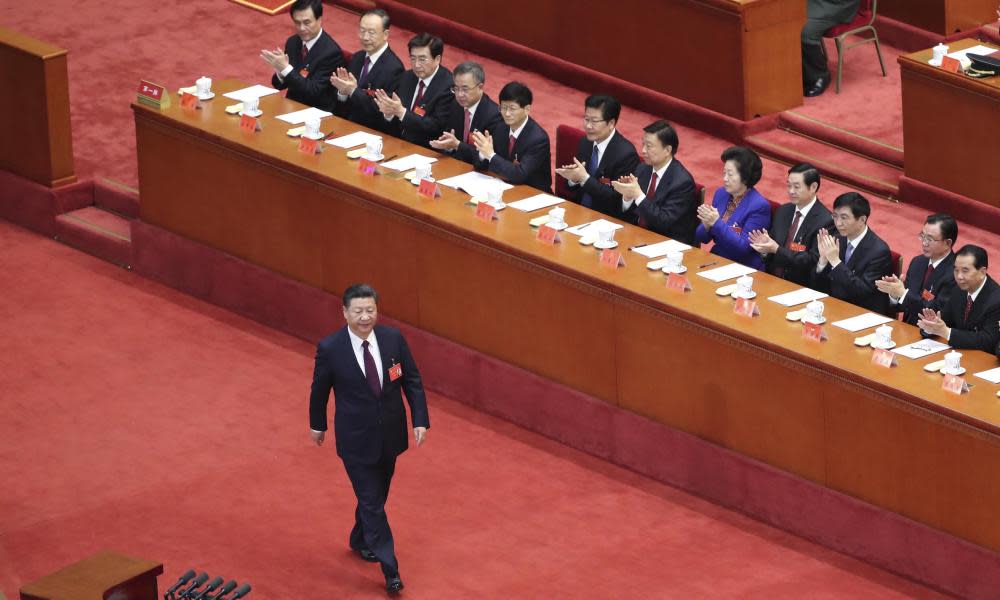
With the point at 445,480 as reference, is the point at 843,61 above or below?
above

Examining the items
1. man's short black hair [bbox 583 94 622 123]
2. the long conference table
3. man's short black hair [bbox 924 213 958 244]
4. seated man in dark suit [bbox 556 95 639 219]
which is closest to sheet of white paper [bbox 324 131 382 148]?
the long conference table

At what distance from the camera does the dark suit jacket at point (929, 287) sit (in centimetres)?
795

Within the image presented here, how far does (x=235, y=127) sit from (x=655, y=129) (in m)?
2.11

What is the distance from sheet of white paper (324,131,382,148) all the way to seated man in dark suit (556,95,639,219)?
0.99m

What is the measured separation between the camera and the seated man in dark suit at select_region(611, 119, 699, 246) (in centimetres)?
870

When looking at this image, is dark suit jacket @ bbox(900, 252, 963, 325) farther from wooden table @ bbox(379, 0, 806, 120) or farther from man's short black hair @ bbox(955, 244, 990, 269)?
wooden table @ bbox(379, 0, 806, 120)

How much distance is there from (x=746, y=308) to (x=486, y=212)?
1314mm

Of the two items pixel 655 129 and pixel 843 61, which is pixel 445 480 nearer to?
pixel 655 129

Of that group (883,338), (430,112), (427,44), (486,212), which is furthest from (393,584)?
(427,44)

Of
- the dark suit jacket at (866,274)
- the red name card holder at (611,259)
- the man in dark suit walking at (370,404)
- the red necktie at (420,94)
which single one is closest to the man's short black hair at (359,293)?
the man in dark suit walking at (370,404)

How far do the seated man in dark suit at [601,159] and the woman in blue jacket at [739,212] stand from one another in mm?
505

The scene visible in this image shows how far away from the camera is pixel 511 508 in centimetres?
815

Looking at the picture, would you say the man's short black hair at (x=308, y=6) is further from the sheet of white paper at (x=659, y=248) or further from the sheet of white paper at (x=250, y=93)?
the sheet of white paper at (x=659, y=248)

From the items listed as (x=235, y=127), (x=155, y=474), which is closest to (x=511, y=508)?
(x=155, y=474)
